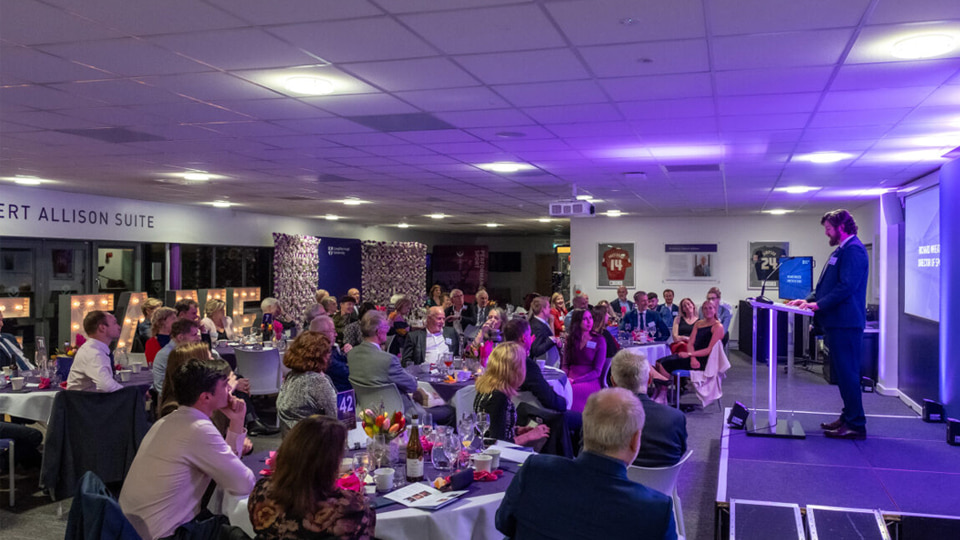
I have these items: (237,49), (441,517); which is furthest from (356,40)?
(441,517)

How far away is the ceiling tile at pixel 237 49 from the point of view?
356cm

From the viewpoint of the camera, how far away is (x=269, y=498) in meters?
2.38

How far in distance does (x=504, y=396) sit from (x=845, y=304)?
310cm

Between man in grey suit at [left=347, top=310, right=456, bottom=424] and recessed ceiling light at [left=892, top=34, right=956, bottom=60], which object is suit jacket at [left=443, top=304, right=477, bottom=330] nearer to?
man in grey suit at [left=347, top=310, right=456, bottom=424]

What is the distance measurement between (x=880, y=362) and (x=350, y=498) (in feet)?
31.0

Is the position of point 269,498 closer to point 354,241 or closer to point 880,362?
point 880,362

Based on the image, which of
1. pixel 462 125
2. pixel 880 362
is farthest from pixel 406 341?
pixel 880 362

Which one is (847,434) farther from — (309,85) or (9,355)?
(9,355)

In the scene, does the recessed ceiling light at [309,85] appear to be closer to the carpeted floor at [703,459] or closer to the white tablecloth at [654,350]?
the carpeted floor at [703,459]

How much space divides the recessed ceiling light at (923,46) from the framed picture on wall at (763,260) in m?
12.5

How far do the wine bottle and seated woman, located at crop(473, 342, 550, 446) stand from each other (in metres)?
0.86

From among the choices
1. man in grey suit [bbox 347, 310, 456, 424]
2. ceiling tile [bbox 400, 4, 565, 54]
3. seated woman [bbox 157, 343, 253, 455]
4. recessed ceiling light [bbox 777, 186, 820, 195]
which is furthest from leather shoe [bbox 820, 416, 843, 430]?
recessed ceiling light [bbox 777, 186, 820, 195]

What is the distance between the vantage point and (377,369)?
18.3 feet

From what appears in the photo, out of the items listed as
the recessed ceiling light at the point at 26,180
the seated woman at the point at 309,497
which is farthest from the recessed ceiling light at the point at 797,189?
the recessed ceiling light at the point at 26,180
